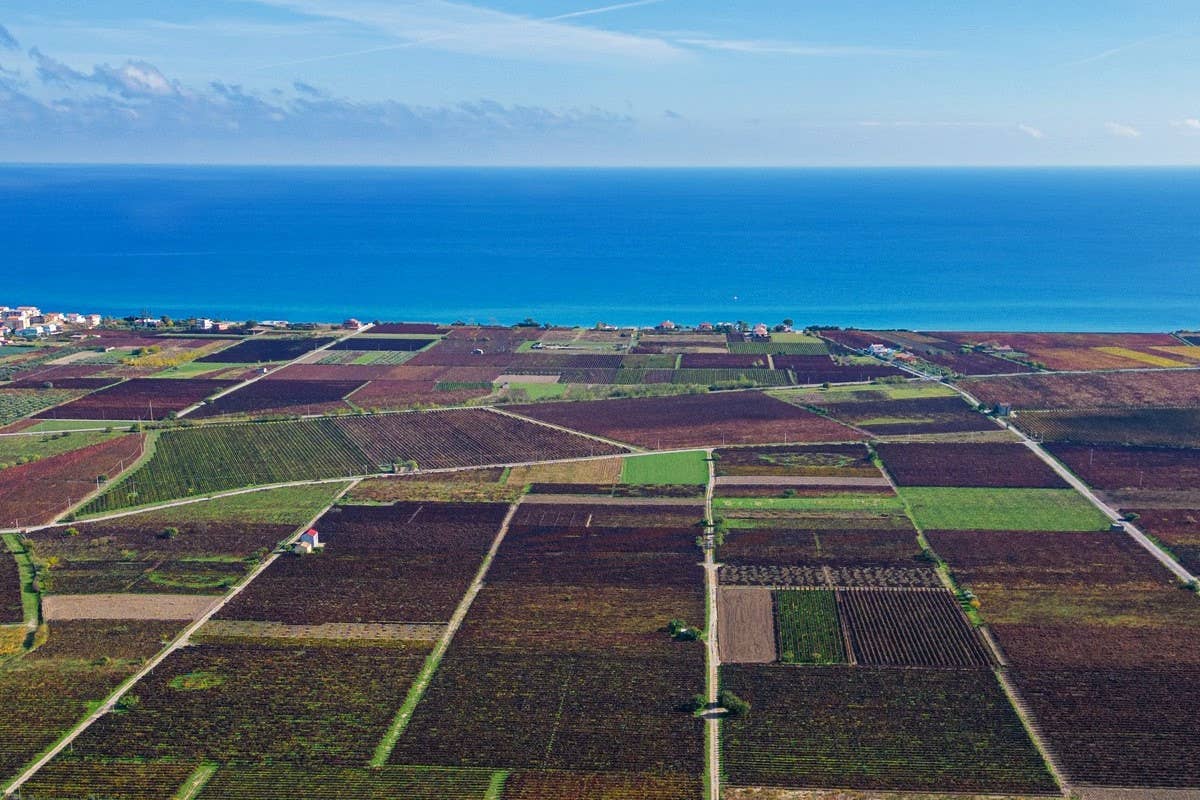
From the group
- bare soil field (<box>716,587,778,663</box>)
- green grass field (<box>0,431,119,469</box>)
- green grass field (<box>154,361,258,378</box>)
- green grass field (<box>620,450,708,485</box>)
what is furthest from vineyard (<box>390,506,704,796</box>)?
green grass field (<box>154,361,258,378</box>)

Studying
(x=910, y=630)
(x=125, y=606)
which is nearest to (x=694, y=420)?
(x=910, y=630)

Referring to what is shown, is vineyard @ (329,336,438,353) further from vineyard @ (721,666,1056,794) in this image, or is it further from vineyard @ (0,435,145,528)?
vineyard @ (721,666,1056,794)

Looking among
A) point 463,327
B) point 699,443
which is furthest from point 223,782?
point 463,327

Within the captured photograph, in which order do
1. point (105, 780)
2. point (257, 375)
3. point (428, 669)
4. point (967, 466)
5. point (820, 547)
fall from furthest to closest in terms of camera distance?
1. point (257, 375)
2. point (967, 466)
3. point (820, 547)
4. point (428, 669)
5. point (105, 780)

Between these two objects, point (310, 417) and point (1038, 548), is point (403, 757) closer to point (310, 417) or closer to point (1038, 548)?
point (1038, 548)

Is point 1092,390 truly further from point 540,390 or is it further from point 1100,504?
point 540,390

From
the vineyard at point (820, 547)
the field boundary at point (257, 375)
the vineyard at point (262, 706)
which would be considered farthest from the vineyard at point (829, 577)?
the field boundary at point (257, 375)

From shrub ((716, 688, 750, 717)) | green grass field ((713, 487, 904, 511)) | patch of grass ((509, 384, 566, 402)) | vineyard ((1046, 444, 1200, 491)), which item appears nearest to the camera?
shrub ((716, 688, 750, 717))
